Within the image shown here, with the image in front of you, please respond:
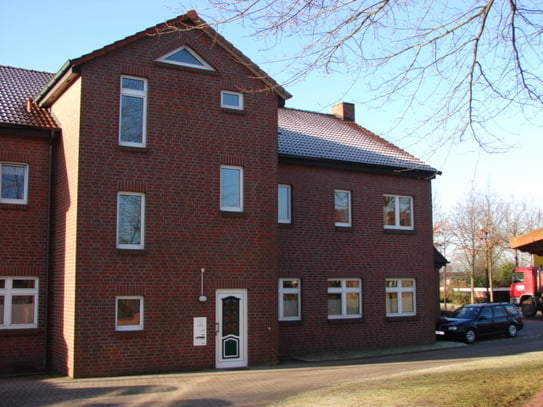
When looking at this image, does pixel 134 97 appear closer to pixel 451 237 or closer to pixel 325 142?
pixel 325 142

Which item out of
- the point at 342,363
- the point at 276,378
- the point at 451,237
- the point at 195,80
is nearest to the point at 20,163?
the point at 195,80

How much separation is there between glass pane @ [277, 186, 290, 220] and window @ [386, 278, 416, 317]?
483 centimetres

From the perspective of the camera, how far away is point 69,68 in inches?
646

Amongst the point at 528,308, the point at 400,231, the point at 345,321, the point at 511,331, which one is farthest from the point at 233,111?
the point at 528,308

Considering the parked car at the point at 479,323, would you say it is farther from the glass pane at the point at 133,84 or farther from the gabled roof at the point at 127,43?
the glass pane at the point at 133,84

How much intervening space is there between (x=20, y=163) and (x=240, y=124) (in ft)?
20.1

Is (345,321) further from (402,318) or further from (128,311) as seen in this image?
(128,311)

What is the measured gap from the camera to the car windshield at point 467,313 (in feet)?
82.4

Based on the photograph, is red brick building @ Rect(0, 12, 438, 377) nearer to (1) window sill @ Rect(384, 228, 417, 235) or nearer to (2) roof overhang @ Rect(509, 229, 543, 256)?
(1) window sill @ Rect(384, 228, 417, 235)

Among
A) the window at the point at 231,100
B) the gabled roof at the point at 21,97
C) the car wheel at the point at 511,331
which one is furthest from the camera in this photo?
the car wheel at the point at 511,331

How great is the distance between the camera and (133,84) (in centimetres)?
1712

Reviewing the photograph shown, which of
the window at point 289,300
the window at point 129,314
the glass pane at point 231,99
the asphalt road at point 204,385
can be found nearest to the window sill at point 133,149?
the glass pane at point 231,99

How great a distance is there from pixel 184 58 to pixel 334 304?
963 centimetres

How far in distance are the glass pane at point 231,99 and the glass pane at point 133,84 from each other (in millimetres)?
2411
